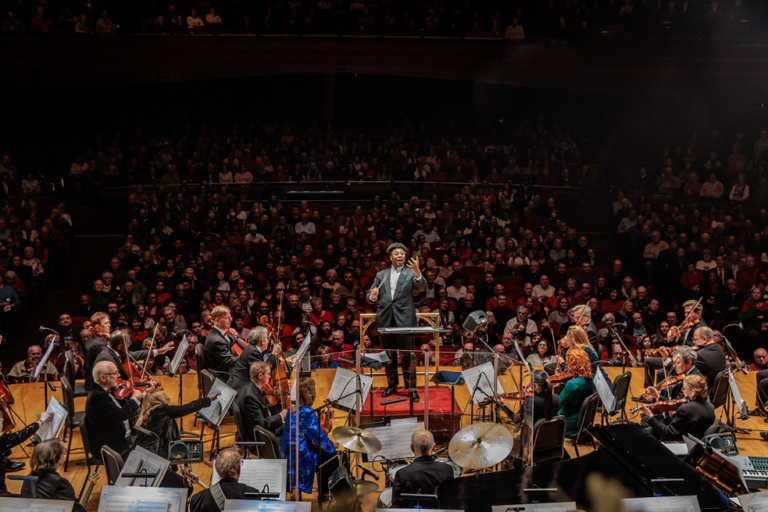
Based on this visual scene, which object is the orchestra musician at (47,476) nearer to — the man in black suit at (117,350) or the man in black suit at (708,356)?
the man in black suit at (117,350)

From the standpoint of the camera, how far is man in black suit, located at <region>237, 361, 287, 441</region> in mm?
5863

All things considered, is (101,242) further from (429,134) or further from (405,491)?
(405,491)

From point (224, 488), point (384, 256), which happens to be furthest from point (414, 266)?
point (384, 256)

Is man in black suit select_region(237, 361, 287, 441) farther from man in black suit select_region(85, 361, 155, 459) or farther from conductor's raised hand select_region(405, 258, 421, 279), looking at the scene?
conductor's raised hand select_region(405, 258, 421, 279)

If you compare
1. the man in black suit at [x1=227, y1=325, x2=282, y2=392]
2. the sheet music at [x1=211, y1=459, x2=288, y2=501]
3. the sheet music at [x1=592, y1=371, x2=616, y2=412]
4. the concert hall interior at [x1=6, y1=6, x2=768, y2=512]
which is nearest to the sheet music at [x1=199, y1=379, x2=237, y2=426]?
the concert hall interior at [x1=6, y1=6, x2=768, y2=512]

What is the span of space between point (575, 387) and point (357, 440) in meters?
2.14

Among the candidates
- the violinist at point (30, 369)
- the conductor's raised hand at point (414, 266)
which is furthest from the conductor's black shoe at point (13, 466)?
the conductor's raised hand at point (414, 266)

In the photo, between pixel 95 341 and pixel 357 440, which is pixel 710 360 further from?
pixel 95 341

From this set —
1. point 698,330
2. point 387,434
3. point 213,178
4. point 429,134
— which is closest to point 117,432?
point 387,434

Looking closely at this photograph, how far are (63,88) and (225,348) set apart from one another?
9.38 metres

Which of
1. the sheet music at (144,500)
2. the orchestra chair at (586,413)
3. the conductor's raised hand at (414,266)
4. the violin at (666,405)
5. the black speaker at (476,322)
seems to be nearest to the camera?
the sheet music at (144,500)

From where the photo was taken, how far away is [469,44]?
1488 cm

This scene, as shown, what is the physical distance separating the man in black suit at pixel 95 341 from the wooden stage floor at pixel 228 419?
87 centimetres

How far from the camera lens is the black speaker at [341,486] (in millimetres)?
5406
